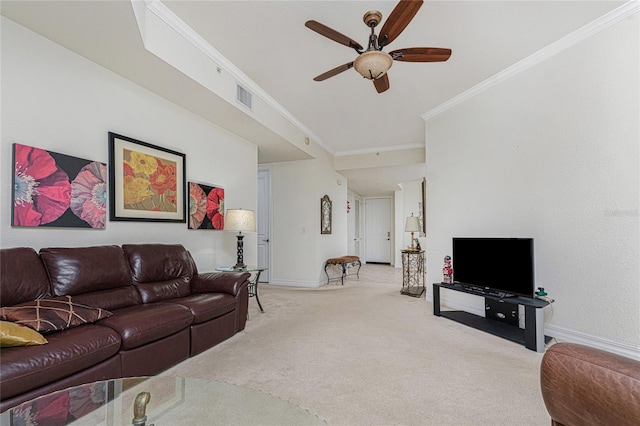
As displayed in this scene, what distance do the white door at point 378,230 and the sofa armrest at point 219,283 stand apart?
7956mm

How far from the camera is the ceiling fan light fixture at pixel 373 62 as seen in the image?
2182mm

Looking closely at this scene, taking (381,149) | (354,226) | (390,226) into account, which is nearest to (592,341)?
Result: (381,149)

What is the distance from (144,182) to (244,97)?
4.88 feet

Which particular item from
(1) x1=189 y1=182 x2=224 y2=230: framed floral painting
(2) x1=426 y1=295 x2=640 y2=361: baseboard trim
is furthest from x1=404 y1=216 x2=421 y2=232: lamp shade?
(1) x1=189 y1=182 x2=224 y2=230: framed floral painting

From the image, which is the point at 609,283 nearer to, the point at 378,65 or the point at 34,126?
the point at 378,65

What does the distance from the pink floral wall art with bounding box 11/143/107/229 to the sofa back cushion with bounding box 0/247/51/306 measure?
0.32m

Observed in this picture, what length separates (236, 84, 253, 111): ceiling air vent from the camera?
3.54 metres

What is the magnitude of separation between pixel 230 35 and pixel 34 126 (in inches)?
67.5

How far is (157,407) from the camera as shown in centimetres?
133

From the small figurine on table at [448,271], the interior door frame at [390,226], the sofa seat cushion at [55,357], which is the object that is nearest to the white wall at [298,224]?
the small figurine on table at [448,271]

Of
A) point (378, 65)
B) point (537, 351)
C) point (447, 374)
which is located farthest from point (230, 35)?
point (537, 351)

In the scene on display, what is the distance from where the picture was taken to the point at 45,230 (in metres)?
2.33

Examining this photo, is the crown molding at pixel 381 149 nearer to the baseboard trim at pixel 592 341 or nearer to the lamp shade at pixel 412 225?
the lamp shade at pixel 412 225

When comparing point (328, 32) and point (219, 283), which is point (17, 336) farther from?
point (328, 32)
